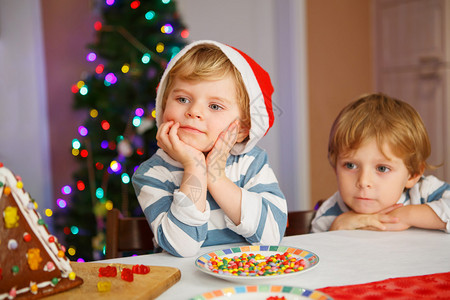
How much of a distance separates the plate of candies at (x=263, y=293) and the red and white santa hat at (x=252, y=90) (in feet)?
1.93

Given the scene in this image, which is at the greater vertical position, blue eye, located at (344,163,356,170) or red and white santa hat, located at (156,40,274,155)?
red and white santa hat, located at (156,40,274,155)

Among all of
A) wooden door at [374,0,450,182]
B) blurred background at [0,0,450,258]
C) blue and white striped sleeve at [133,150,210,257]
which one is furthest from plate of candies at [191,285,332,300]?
wooden door at [374,0,450,182]

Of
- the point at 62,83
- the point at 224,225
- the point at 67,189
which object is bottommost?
the point at 67,189

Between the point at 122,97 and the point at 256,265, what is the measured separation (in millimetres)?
1895

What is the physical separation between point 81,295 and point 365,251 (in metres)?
0.60

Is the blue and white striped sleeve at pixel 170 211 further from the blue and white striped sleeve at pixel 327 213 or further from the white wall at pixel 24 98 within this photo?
the white wall at pixel 24 98

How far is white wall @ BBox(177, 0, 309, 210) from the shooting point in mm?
3438

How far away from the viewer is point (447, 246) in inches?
44.2

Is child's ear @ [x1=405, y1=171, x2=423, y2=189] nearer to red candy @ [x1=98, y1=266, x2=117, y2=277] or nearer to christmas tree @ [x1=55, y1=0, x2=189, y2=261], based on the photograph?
red candy @ [x1=98, y1=266, x2=117, y2=277]

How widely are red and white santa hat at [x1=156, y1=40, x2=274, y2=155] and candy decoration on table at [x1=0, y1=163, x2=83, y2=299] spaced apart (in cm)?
60

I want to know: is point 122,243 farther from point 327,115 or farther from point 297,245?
point 327,115

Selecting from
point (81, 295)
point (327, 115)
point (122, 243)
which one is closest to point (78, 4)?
point (327, 115)

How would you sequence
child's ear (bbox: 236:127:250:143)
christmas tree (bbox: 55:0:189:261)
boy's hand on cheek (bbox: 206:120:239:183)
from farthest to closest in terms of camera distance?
christmas tree (bbox: 55:0:189:261), child's ear (bbox: 236:127:250:143), boy's hand on cheek (bbox: 206:120:239:183)

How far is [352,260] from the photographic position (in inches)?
39.4
